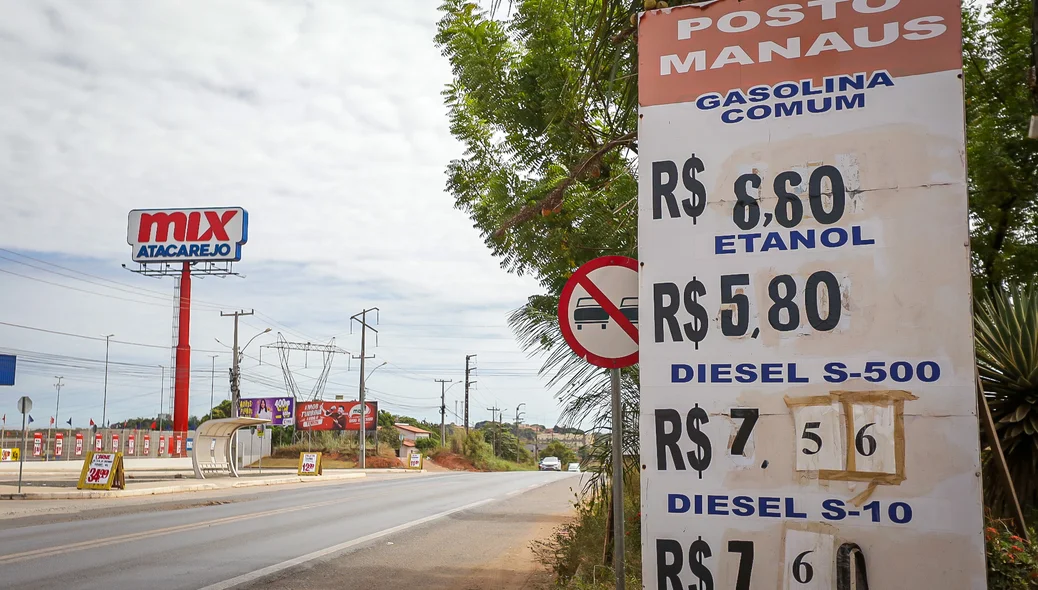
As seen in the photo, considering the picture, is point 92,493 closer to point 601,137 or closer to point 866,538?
point 601,137

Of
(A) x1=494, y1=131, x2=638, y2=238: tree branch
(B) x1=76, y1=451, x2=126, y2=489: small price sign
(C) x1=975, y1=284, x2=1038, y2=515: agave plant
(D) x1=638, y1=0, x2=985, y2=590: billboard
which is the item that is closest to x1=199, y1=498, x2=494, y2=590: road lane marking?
(A) x1=494, y1=131, x2=638, y2=238: tree branch

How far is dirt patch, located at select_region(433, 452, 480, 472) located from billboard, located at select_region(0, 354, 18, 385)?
3970 cm

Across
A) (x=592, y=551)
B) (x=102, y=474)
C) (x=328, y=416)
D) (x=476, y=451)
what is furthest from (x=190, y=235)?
(x=592, y=551)

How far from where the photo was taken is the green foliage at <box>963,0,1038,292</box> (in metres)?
8.91

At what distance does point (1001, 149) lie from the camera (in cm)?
888

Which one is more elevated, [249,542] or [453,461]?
[249,542]

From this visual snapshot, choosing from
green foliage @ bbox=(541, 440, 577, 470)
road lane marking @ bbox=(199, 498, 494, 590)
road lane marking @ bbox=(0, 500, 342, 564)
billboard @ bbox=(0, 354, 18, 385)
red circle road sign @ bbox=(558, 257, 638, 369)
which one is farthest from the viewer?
billboard @ bbox=(0, 354, 18, 385)

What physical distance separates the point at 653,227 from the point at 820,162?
2.75 feet

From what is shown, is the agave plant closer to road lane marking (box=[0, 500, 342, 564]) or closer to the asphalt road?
the asphalt road

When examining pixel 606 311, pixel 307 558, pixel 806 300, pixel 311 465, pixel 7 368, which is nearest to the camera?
pixel 806 300

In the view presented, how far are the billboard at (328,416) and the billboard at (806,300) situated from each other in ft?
255

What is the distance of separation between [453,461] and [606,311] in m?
77.2

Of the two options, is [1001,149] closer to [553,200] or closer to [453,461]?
[553,200]

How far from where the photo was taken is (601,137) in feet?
28.0
